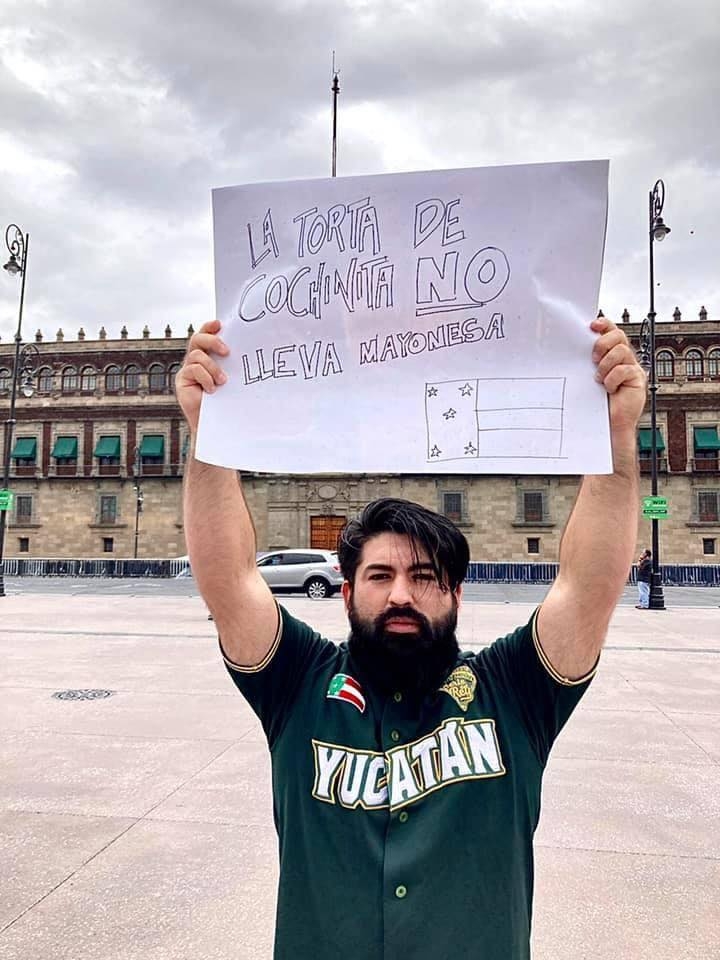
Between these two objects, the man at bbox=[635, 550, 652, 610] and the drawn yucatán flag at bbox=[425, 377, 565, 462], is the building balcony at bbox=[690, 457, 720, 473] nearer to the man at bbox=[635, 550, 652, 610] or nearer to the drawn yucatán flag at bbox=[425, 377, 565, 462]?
the man at bbox=[635, 550, 652, 610]

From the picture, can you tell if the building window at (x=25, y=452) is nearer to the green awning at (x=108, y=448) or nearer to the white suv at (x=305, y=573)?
the green awning at (x=108, y=448)

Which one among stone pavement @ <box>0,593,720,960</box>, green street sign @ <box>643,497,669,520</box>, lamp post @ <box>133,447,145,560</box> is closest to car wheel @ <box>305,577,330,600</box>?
green street sign @ <box>643,497,669,520</box>

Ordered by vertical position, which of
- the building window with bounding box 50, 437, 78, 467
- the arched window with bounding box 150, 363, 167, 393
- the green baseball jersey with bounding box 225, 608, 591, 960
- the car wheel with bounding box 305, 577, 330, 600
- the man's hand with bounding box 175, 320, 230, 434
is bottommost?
the car wheel with bounding box 305, 577, 330, 600

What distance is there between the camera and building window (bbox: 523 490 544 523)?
139 feet

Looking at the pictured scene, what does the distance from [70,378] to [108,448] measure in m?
6.16

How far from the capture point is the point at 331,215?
206 cm

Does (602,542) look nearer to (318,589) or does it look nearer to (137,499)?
A: (318,589)

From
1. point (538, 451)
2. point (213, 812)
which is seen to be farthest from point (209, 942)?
point (538, 451)

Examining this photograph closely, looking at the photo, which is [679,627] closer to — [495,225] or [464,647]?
[464,647]

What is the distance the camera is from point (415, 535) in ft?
6.24

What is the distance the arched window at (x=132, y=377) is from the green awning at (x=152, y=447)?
404 cm

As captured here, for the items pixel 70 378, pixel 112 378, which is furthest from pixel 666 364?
pixel 70 378

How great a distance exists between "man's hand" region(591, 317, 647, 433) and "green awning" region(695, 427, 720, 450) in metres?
44.2

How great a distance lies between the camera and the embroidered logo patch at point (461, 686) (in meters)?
1.84
